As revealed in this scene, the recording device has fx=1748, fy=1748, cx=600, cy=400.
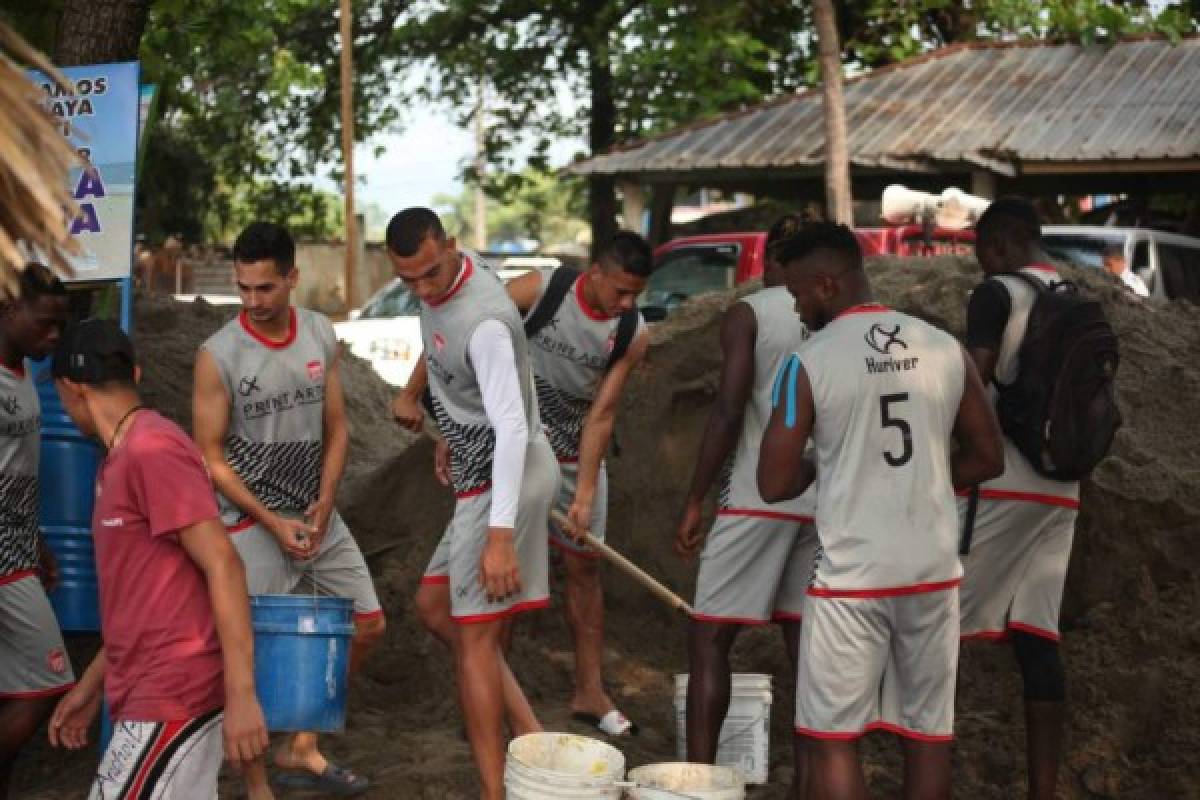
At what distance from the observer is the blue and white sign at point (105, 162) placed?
6062mm

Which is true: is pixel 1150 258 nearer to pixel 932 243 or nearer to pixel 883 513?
pixel 932 243

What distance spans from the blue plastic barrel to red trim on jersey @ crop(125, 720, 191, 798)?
7.31 feet

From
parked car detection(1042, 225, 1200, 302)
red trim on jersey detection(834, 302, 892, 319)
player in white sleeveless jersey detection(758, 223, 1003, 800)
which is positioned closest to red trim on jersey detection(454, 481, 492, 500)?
player in white sleeveless jersey detection(758, 223, 1003, 800)

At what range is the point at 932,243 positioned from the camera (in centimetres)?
A: 1315

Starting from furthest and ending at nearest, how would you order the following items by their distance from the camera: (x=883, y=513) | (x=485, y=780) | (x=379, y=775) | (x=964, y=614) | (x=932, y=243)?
(x=932, y=243) → (x=379, y=775) → (x=964, y=614) → (x=485, y=780) → (x=883, y=513)

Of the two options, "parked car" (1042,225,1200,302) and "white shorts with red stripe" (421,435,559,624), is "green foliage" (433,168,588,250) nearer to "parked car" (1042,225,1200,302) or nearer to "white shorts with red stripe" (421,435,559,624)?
"parked car" (1042,225,1200,302)

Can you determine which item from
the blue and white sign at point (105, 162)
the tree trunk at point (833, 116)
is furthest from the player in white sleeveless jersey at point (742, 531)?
the tree trunk at point (833, 116)

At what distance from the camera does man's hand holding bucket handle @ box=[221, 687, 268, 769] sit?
397cm

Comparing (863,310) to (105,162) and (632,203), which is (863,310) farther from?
(632,203)

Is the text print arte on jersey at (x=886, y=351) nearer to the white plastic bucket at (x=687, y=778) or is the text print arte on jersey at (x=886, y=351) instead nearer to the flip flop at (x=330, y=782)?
the white plastic bucket at (x=687, y=778)

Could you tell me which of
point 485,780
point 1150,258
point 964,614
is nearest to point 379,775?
point 485,780

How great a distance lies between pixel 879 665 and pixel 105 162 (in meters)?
3.29

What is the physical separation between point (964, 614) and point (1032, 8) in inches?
703

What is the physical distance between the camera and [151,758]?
4.05 meters
